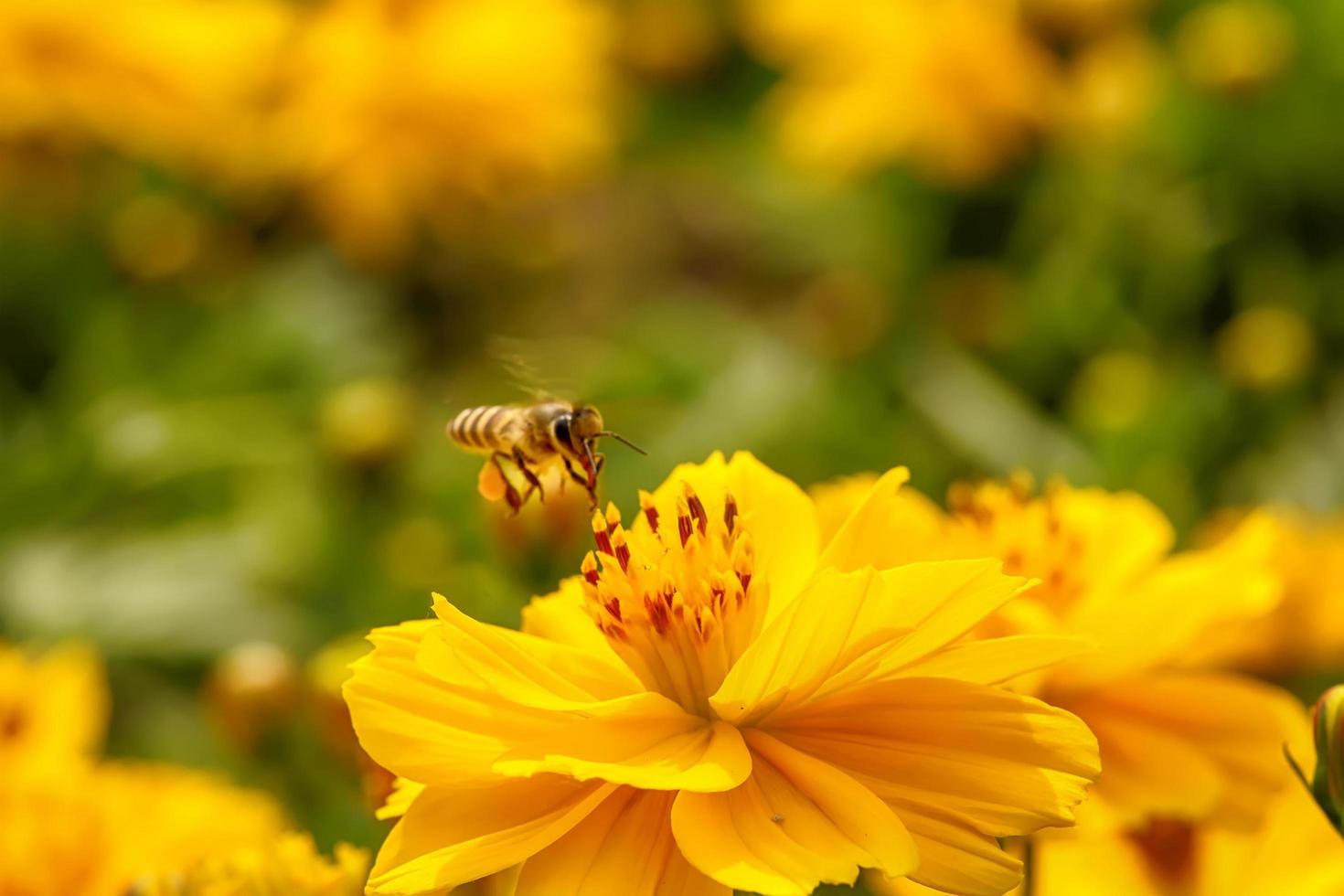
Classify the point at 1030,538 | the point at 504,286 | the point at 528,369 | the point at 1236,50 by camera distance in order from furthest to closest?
the point at 504,286
the point at 1236,50
the point at 528,369
the point at 1030,538

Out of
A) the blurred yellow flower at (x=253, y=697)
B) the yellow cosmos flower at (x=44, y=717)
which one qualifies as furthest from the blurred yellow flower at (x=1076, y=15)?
the yellow cosmos flower at (x=44, y=717)

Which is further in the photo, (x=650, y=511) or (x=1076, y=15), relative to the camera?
(x=1076, y=15)

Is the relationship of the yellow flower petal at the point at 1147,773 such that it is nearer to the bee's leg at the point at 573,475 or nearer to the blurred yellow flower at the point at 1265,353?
the bee's leg at the point at 573,475

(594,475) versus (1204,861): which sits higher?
(594,475)

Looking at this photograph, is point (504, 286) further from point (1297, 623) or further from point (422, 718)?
point (422, 718)

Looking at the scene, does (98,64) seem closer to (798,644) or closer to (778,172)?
(778,172)

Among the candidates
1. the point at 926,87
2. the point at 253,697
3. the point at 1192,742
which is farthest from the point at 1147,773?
the point at 926,87

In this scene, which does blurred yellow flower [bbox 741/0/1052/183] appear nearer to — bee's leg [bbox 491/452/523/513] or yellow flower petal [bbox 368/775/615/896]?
bee's leg [bbox 491/452/523/513]

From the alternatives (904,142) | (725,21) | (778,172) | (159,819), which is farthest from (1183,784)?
(725,21)
